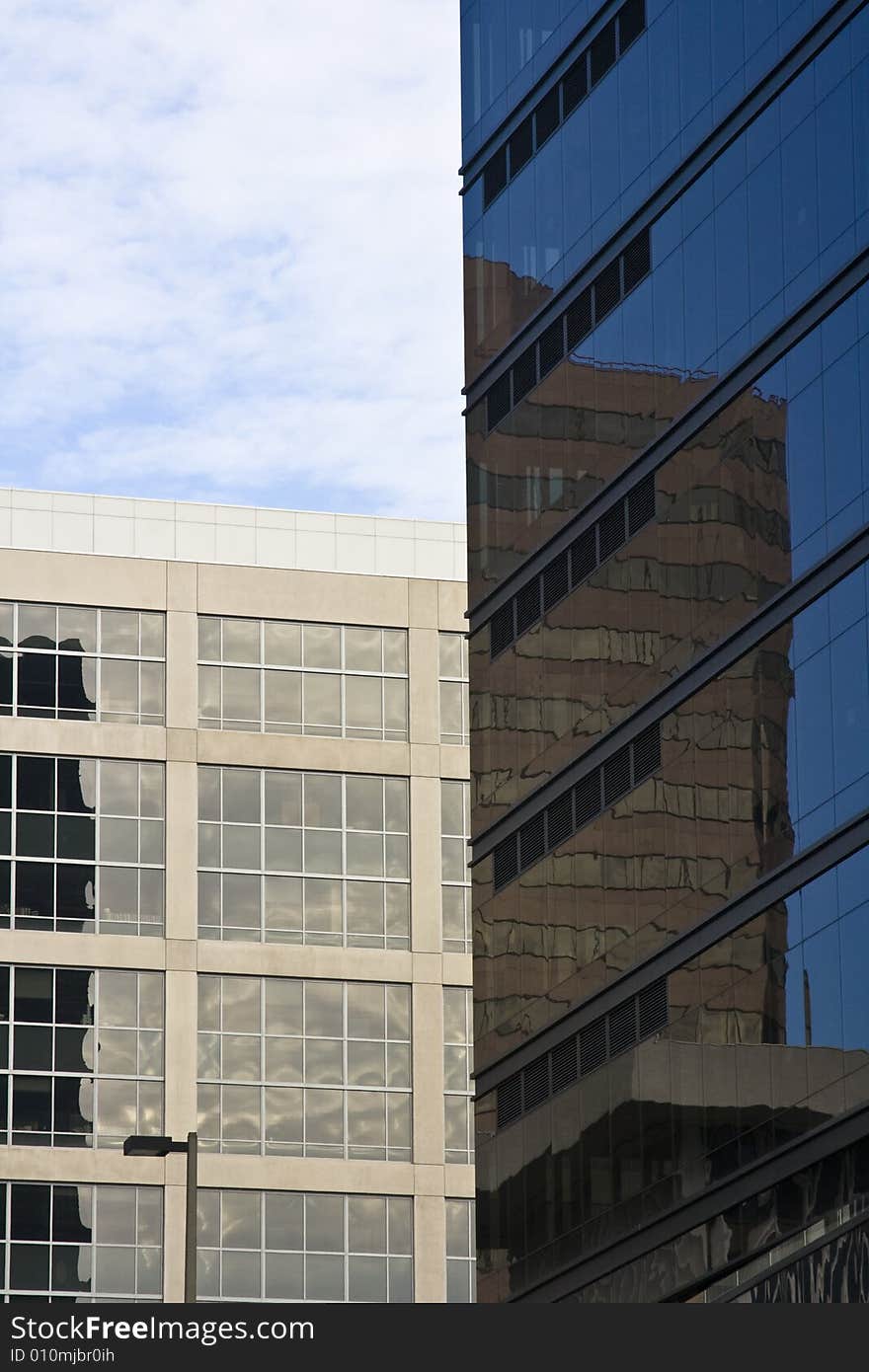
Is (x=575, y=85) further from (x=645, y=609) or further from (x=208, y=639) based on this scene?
(x=208, y=639)

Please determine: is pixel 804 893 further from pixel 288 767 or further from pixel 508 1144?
pixel 288 767

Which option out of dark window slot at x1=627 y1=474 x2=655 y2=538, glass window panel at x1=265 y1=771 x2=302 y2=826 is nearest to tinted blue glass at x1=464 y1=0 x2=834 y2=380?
dark window slot at x1=627 y1=474 x2=655 y2=538

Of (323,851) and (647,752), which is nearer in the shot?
(647,752)

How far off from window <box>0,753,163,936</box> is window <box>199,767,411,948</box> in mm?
1610

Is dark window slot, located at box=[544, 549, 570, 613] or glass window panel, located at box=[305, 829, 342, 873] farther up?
dark window slot, located at box=[544, 549, 570, 613]

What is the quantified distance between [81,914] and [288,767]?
736 centimetres

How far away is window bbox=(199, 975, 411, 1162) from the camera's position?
72250 millimetres

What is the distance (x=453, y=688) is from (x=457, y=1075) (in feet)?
38.0

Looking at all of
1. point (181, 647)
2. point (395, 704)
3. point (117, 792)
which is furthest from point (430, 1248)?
point (181, 647)

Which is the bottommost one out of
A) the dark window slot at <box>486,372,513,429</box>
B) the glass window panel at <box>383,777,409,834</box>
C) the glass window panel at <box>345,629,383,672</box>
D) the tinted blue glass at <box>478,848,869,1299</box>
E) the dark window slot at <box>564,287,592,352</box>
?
the tinted blue glass at <box>478,848,869,1299</box>

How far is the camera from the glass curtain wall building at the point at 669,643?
44.3m

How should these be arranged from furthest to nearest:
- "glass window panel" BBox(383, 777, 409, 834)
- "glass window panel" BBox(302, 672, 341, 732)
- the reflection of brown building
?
1. "glass window panel" BBox(302, 672, 341, 732)
2. "glass window panel" BBox(383, 777, 409, 834)
3. the reflection of brown building

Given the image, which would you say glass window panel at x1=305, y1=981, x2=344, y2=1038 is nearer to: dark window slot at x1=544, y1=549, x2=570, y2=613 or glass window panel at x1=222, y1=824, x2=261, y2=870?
glass window panel at x1=222, y1=824, x2=261, y2=870

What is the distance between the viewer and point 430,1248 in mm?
72688
